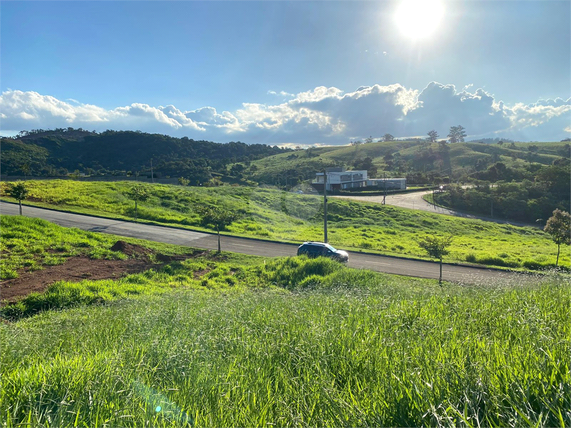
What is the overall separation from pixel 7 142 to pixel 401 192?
364ft

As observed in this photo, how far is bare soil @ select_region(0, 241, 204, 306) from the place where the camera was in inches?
457

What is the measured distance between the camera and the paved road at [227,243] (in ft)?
71.8

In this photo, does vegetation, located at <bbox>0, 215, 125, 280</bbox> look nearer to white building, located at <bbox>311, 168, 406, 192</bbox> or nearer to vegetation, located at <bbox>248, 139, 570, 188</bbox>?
vegetation, located at <bbox>248, 139, 570, 188</bbox>

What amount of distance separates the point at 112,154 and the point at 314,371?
124385 millimetres

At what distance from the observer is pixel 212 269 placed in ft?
58.7

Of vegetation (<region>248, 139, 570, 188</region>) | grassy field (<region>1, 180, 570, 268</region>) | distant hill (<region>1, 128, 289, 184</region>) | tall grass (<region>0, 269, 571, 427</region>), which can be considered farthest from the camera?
vegetation (<region>248, 139, 570, 188</region>)

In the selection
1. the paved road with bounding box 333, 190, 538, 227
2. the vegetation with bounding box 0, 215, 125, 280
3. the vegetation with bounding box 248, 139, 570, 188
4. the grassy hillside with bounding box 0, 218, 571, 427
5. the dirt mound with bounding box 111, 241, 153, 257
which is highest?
the vegetation with bounding box 248, 139, 570, 188

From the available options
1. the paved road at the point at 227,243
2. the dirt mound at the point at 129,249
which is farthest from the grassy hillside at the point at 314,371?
the paved road at the point at 227,243

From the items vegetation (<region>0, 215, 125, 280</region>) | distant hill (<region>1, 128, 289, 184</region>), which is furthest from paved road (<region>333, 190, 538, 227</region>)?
vegetation (<region>0, 215, 125, 280</region>)

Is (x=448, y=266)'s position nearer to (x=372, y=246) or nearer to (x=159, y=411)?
(x=372, y=246)

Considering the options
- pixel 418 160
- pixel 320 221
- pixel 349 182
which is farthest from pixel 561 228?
pixel 418 160

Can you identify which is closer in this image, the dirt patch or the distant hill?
the dirt patch

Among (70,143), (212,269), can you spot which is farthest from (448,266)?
(70,143)

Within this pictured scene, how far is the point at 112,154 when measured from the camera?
111 m
